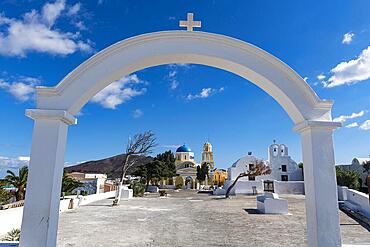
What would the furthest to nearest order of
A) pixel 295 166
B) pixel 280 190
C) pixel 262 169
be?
pixel 295 166
pixel 280 190
pixel 262 169

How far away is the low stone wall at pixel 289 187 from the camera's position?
26516mm

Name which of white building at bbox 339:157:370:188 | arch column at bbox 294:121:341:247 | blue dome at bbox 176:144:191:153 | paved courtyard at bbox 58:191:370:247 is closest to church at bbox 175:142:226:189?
blue dome at bbox 176:144:191:153

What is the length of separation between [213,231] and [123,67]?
565 centimetres

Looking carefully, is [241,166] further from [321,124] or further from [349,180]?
[321,124]

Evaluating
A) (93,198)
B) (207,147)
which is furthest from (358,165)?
(93,198)

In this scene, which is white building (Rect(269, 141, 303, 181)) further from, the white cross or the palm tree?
the white cross

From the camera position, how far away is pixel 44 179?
3193 millimetres

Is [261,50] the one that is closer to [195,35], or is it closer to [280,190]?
[195,35]

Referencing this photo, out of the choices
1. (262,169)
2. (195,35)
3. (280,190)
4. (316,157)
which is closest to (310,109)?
(316,157)

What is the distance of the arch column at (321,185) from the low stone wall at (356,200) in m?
10.4

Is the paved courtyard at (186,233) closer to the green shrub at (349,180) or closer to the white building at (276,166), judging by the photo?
the green shrub at (349,180)

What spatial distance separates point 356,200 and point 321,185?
13088mm

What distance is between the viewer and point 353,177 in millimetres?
21594

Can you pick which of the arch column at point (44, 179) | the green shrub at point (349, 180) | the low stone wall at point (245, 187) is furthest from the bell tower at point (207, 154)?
the arch column at point (44, 179)
